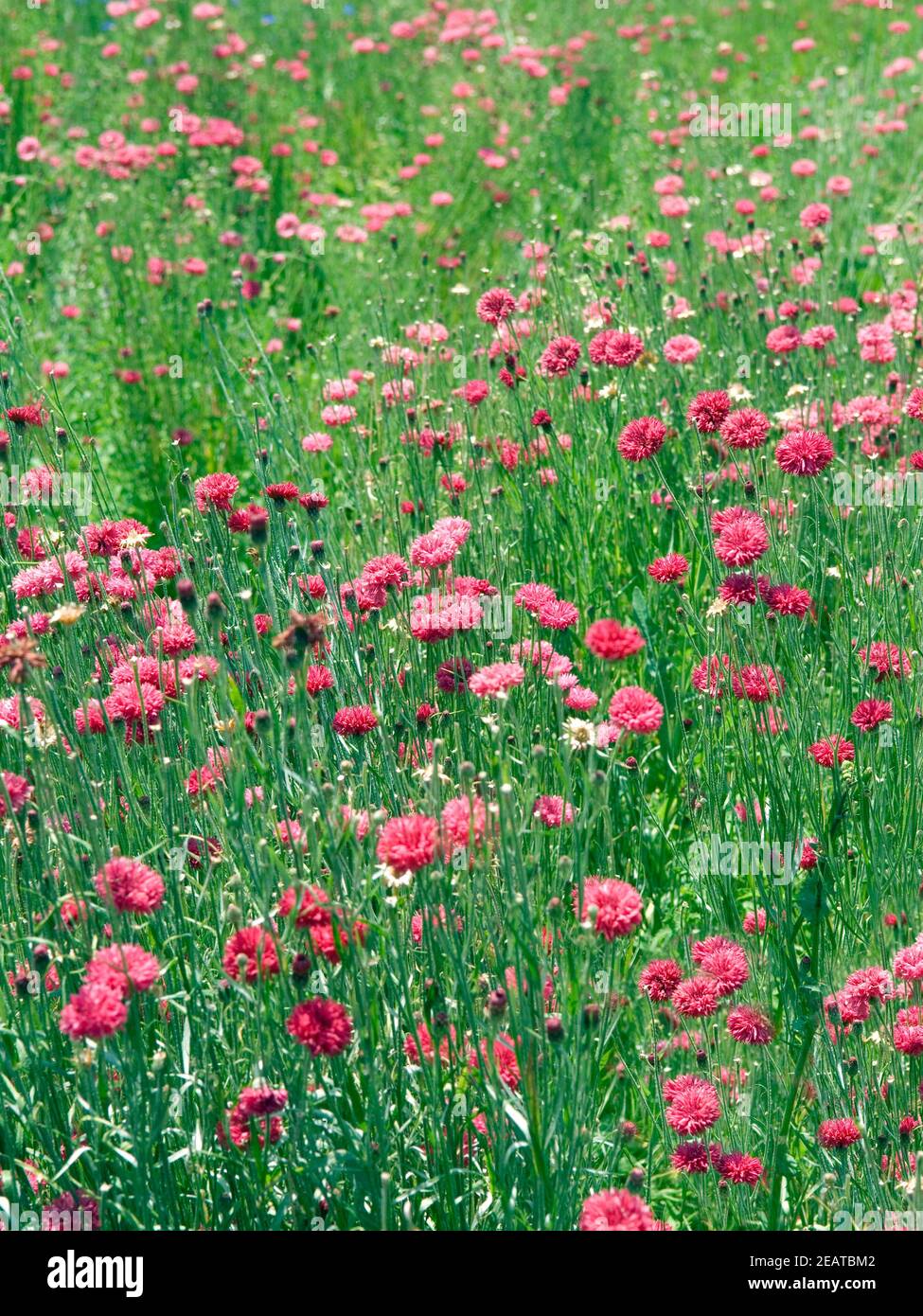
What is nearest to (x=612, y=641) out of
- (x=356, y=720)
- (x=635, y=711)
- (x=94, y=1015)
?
(x=635, y=711)

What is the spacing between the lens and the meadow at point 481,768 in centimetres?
201

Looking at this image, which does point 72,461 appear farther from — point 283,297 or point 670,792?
point 670,792

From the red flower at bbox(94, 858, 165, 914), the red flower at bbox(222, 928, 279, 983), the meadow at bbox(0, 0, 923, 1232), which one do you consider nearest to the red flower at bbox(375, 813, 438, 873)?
the meadow at bbox(0, 0, 923, 1232)

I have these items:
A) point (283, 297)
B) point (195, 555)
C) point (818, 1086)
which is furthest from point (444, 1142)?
point (283, 297)

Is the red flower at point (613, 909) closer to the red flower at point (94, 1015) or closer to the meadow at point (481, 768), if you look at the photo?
the meadow at point (481, 768)

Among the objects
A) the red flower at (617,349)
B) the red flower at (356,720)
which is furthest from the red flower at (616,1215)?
the red flower at (617,349)

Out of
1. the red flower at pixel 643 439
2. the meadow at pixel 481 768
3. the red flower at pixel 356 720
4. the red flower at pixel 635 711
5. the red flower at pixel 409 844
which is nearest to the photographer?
the red flower at pixel 409 844

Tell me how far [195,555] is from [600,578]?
1.08 metres

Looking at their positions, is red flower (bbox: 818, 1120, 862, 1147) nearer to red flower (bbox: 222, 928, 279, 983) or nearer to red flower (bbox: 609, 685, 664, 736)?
red flower (bbox: 609, 685, 664, 736)

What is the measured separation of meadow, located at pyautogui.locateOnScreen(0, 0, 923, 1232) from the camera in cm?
201

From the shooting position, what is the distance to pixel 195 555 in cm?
335

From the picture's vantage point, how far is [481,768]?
112 inches

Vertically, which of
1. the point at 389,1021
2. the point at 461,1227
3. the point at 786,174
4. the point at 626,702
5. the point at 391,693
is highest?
the point at 786,174

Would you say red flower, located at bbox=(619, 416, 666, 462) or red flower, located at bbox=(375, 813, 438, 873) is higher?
red flower, located at bbox=(619, 416, 666, 462)
